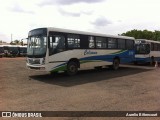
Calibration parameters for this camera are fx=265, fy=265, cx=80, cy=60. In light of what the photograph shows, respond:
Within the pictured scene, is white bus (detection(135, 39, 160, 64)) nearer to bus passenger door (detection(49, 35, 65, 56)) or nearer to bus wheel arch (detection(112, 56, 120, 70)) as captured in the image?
bus wheel arch (detection(112, 56, 120, 70))

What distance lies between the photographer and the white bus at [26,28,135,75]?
15.3m

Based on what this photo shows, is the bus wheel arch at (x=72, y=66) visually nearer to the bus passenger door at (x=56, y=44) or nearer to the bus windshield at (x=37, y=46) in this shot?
the bus passenger door at (x=56, y=44)

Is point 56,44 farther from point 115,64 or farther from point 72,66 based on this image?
point 115,64

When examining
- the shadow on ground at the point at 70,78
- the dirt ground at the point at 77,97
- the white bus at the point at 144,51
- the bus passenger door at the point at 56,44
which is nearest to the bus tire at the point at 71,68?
the shadow on ground at the point at 70,78

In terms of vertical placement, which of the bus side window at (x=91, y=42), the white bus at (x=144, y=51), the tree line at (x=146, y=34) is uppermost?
the tree line at (x=146, y=34)

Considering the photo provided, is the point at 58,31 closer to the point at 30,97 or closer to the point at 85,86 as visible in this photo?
the point at 85,86

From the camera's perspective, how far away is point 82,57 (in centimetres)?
1795

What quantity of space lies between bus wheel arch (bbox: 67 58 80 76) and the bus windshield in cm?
233

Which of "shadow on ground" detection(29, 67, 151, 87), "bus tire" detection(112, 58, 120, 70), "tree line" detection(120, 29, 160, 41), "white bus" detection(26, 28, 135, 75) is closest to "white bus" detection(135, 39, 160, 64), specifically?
"bus tire" detection(112, 58, 120, 70)

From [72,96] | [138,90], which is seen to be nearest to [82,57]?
[138,90]

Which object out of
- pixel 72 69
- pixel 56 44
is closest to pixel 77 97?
pixel 56 44

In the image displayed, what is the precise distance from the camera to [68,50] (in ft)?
54.7

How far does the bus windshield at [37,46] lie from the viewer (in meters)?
15.2

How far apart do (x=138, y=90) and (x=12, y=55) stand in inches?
1973
